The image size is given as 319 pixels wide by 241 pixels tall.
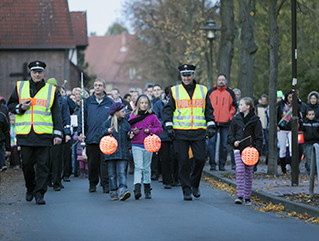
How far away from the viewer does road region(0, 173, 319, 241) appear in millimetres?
8672

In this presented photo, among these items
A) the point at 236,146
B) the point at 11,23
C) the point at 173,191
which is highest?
the point at 11,23

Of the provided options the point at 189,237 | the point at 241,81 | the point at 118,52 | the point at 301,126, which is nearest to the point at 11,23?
the point at 241,81

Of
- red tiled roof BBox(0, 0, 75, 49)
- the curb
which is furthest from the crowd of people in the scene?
red tiled roof BBox(0, 0, 75, 49)

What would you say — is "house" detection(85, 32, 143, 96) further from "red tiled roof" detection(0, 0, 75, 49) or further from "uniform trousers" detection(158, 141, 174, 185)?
"uniform trousers" detection(158, 141, 174, 185)

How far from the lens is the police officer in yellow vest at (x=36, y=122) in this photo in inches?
461

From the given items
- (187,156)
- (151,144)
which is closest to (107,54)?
(187,156)

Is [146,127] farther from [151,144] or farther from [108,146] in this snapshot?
[108,146]

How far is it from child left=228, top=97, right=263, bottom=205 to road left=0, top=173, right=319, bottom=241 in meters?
0.34

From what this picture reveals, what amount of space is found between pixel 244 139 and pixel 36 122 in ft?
10.8

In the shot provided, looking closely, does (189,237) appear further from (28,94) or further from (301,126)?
(301,126)

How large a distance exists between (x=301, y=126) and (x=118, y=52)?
102 metres

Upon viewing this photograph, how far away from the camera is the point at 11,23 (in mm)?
50906

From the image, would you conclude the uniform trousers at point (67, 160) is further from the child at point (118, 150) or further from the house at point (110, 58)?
the house at point (110, 58)

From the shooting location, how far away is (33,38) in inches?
1992
